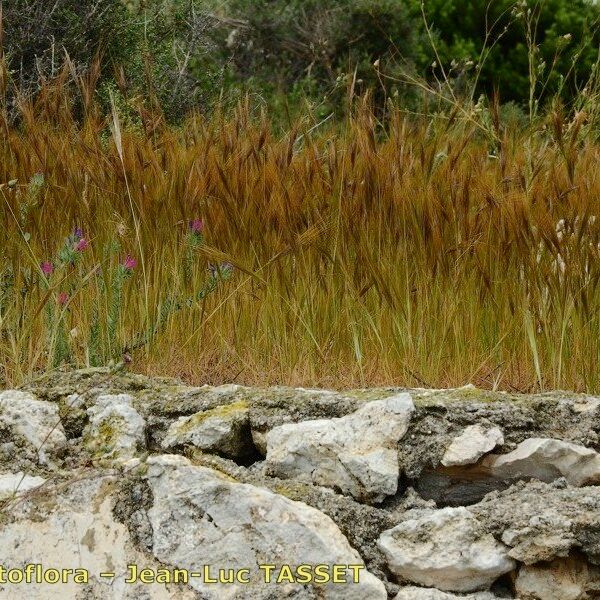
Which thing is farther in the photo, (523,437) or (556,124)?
(556,124)

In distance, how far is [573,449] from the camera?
2709 mm

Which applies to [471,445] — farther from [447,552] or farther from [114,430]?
[114,430]

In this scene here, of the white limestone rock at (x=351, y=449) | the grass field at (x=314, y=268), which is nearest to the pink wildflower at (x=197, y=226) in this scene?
the grass field at (x=314, y=268)

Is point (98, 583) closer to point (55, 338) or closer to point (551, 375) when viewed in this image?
point (55, 338)

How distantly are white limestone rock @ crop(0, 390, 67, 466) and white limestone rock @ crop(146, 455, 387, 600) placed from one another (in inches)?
15.9

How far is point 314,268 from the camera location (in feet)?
11.5

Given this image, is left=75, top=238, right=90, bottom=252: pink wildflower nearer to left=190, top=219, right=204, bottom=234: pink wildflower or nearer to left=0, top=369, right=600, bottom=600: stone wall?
left=190, top=219, right=204, bottom=234: pink wildflower

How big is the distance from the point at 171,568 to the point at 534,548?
0.90m

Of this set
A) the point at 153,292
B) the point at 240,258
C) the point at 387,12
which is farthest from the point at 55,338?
the point at 387,12

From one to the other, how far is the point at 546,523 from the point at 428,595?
34cm

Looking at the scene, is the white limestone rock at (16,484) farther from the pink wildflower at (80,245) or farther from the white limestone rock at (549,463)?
the white limestone rock at (549,463)

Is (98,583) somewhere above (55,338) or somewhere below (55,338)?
below

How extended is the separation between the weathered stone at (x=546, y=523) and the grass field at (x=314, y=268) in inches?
27.8

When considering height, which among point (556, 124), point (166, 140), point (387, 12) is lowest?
point (387, 12)
